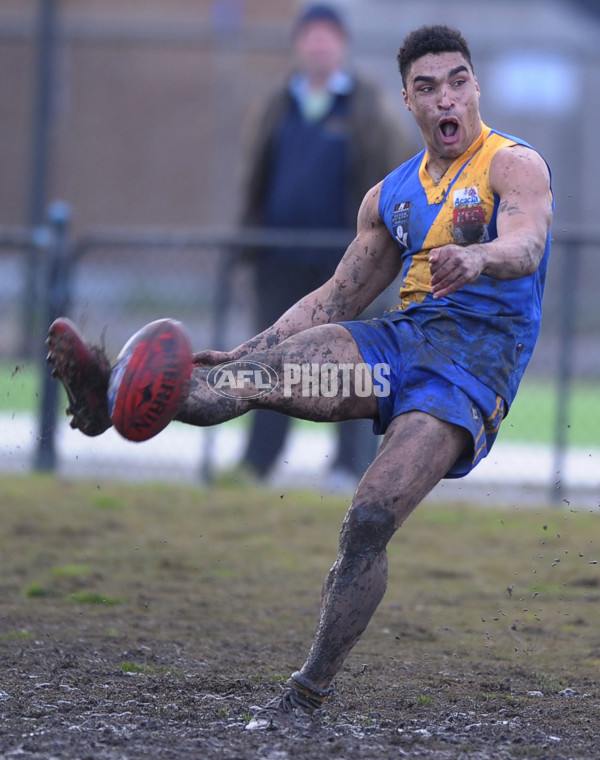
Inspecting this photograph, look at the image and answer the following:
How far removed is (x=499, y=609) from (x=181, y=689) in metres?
2.03

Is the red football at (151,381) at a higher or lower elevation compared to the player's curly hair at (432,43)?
lower

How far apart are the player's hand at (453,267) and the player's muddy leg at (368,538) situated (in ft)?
1.82

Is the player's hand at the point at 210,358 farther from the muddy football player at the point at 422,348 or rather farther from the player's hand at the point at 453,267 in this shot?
the player's hand at the point at 453,267

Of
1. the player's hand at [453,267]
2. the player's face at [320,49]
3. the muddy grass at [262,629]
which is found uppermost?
the player's face at [320,49]

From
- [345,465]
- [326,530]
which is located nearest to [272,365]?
[326,530]

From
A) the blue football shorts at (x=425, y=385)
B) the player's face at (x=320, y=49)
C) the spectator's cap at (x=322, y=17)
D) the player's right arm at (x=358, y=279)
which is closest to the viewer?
the blue football shorts at (x=425, y=385)

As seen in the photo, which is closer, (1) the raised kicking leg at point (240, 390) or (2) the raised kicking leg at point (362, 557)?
(2) the raised kicking leg at point (362, 557)

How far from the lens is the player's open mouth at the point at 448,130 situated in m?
4.14

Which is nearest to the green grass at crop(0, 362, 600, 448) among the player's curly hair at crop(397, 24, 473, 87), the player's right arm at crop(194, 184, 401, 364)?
the player's right arm at crop(194, 184, 401, 364)

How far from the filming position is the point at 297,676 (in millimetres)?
3873

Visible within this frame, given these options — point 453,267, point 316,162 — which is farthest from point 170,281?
point 453,267

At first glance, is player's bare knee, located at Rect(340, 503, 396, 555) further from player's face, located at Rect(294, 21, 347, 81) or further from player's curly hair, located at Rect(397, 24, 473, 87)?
player's face, located at Rect(294, 21, 347, 81)

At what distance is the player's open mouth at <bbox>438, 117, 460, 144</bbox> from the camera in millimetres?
4145

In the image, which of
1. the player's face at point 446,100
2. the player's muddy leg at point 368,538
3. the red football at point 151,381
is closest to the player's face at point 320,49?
the player's face at point 446,100
